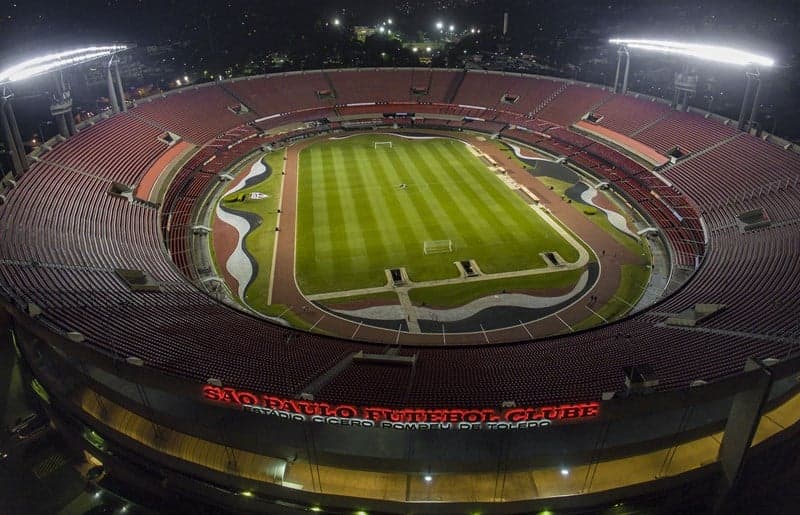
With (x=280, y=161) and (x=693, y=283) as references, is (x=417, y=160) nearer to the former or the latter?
(x=280, y=161)

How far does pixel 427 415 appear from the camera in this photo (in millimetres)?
17781

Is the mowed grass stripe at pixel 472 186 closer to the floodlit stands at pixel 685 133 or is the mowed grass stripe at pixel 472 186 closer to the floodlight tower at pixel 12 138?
the floodlit stands at pixel 685 133

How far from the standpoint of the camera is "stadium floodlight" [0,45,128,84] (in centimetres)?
3853

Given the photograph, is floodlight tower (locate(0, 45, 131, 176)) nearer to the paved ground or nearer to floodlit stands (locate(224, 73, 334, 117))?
floodlit stands (locate(224, 73, 334, 117))

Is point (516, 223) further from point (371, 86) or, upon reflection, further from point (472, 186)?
point (371, 86)

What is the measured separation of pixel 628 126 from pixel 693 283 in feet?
126

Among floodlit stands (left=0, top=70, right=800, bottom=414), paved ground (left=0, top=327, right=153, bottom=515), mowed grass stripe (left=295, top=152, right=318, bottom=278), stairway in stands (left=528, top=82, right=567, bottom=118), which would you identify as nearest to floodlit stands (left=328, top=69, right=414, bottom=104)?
stairway in stands (left=528, top=82, right=567, bottom=118)

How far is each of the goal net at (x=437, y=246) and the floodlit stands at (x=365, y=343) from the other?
1536 centimetres

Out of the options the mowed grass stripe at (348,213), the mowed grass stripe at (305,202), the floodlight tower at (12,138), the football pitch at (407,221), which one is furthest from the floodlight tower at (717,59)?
the floodlight tower at (12,138)

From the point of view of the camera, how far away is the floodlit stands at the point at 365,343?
70.7ft

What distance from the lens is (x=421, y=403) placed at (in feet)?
63.9

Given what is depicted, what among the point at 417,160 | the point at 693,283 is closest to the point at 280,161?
the point at 417,160

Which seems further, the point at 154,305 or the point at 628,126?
the point at 628,126

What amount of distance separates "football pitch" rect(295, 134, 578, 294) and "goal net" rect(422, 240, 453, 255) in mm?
95
